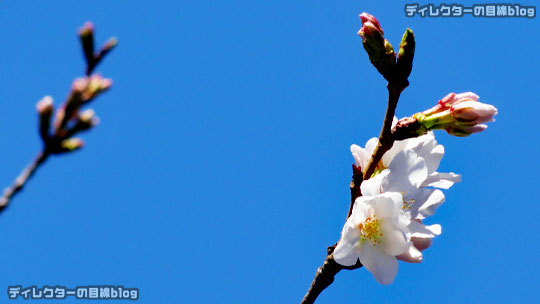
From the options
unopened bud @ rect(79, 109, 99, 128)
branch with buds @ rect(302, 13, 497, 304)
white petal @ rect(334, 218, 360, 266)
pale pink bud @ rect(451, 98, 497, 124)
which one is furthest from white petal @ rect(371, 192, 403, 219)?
unopened bud @ rect(79, 109, 99, 128)

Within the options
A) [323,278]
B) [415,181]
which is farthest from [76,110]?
[415,181]

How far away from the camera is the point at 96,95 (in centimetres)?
102

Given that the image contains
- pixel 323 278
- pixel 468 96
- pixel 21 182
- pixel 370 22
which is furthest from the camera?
pixel 468 96

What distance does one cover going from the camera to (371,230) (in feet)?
6.02

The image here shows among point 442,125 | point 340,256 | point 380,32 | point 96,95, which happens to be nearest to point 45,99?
point 96,95

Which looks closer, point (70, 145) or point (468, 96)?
point (70, 145)

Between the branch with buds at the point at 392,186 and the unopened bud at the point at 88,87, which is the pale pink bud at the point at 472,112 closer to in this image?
the branch with buds at the point at 392,186

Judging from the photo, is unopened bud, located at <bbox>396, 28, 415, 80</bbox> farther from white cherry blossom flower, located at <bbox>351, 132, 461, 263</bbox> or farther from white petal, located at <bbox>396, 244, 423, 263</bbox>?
white petal, located at <bbox>396, 244, 423, 263</bbox>

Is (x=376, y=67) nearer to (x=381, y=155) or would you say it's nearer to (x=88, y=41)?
(x=381, y=155)

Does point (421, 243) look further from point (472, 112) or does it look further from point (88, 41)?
point (88, 41)

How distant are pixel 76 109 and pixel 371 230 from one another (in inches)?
43.3

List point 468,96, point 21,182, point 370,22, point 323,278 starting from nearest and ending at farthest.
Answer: point 21,182 < point 323,278 < point 370,22 < point 468,96

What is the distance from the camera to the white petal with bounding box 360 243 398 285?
5.86 feet

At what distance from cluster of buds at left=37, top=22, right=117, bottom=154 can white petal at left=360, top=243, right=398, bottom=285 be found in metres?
1.05
